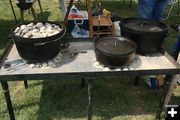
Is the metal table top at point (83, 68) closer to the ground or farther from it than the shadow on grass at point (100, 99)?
farther from it

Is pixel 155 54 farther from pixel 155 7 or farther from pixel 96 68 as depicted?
pixel 155 7

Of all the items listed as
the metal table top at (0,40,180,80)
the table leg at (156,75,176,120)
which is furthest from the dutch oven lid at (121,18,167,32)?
the table leg at (156,75,176,120)

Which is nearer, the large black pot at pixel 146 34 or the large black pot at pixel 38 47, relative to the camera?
the large black pot at pixel 38 47

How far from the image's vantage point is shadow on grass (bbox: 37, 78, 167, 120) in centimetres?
387

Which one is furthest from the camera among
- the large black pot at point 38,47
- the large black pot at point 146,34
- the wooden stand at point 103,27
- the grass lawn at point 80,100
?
the wooden stand at point 103,27

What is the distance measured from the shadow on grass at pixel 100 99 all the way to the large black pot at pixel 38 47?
37.0 inches

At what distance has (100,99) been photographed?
4.15m

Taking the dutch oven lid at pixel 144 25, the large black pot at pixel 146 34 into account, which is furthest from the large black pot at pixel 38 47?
the dutch oven lid at pixel 144 25

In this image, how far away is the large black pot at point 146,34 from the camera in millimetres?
3416

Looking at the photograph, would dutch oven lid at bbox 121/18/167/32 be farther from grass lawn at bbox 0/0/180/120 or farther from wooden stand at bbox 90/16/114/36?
wooden stand at bbox 90/16/114/36

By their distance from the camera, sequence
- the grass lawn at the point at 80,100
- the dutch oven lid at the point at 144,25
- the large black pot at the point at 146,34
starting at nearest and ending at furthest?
the large black pot at the point at 146,34, the dutch oven lid at the point at 144,25, the grass lawn at the point at 80,100

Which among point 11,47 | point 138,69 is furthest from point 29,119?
point 138,69

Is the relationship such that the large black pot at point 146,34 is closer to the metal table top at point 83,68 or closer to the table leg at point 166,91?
the metal table top at point 83,68

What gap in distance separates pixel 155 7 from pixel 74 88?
1.89m
